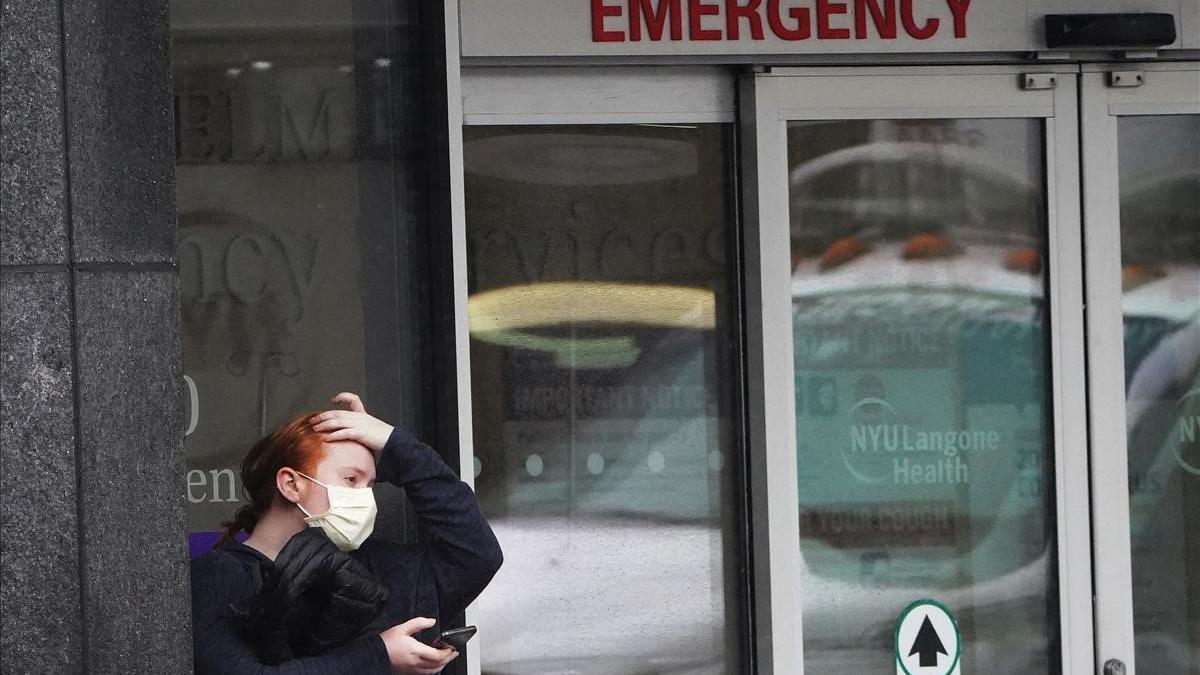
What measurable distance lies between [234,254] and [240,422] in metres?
0.49

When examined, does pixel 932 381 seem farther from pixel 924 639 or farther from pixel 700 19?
pixel 700 19

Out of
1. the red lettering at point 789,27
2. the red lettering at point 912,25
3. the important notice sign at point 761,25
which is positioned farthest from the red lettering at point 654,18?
the red lettering at point 912,25

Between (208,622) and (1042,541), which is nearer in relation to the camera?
(208,622)

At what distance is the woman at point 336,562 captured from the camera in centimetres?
337

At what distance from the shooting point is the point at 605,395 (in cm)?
579

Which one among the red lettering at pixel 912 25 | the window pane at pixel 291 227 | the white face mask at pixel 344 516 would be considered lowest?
the white face mask at pixel 344 516

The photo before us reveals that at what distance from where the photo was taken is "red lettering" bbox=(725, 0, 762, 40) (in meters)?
5.60

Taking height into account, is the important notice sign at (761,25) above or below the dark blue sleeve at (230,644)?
above

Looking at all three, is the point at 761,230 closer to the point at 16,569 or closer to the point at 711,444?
the point at 711,444

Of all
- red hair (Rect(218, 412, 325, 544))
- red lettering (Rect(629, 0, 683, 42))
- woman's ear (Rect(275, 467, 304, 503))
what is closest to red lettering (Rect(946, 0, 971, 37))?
red lettering (Rect(629, 0, 683, 42))

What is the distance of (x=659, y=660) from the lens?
5852 millimetres

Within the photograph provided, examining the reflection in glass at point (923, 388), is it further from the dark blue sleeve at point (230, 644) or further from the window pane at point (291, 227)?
the dark blue sleeve at point (230, 644)

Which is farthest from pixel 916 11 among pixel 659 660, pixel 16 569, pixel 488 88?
pixel 16 569

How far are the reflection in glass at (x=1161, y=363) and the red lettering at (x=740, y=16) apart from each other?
133 cm
